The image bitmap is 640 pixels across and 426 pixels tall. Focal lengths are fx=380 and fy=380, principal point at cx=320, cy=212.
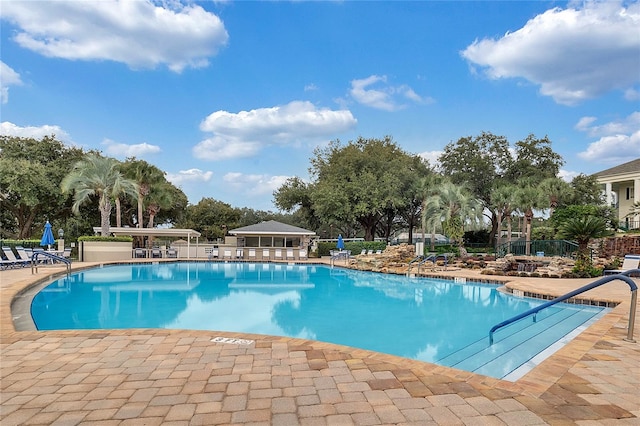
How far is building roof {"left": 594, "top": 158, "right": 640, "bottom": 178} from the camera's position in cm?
2522

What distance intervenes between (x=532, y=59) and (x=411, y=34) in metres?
5.39

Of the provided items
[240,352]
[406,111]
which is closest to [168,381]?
[240,352]

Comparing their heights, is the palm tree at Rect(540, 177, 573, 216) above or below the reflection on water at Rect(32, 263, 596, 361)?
above

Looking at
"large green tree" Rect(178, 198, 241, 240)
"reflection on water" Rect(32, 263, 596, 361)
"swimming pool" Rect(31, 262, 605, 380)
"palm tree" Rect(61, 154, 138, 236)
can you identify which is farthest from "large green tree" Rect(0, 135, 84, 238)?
"swimming pool" Rect(31, 262, 605, 380)

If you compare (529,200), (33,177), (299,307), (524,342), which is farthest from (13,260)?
(529,200)

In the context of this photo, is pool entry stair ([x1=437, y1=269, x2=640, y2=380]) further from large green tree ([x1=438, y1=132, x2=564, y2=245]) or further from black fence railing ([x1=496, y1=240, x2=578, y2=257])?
large green tree ([x1=438, y1=132, x2=564, y2=245])

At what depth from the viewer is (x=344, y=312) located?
876 centimetres

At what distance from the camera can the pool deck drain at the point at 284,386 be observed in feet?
8.27

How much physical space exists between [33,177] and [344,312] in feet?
73.0

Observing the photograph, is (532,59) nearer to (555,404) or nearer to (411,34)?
(411,34)

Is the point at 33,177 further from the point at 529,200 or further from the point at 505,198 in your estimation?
the point at 529,200

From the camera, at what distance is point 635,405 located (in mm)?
2725

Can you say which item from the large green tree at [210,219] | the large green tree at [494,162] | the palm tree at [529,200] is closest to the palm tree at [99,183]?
the large green tree at [210,219]

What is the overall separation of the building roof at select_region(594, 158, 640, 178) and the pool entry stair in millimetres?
23651
